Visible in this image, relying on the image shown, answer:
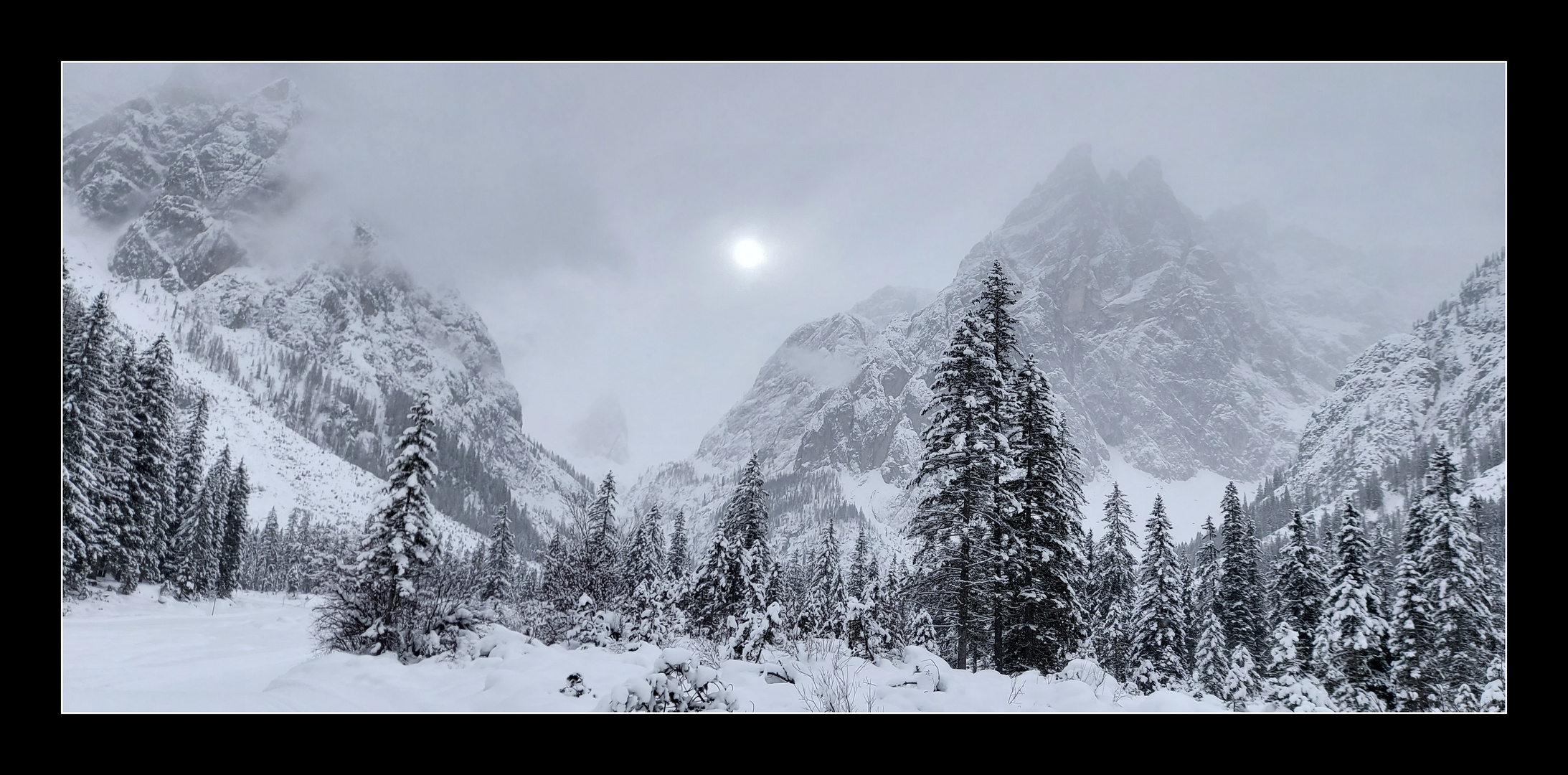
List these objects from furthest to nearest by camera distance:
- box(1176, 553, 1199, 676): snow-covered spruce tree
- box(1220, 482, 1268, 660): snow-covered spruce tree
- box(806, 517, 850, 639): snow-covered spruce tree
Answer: box(1220, 482, 1268, 660): snow-covered spruce tree → box(1176, 553, 1199, 676): snow-covered spruce tree → box(806, 517, 850, 639): snow-covered spruce tree

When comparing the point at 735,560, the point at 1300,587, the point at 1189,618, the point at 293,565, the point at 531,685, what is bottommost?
the point at 293,565

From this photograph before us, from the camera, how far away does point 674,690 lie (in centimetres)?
665

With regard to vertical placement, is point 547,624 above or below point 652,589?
above

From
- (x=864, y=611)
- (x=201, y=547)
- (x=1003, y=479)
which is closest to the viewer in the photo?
(x=864, y=611)

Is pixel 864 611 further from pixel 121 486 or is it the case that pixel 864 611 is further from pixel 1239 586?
pixel 121 486

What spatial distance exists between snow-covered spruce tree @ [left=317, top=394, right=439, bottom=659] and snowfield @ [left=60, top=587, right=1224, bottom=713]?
197 cm

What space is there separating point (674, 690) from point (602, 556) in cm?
1667

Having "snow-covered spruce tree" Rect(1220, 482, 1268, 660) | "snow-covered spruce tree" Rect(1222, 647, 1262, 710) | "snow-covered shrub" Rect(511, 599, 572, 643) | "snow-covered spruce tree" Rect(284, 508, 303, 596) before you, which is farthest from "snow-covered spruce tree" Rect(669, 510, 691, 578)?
"snow-covered spruce tree" Rect(284, 508, 303, 596)

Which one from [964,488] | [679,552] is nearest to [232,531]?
[679,552]

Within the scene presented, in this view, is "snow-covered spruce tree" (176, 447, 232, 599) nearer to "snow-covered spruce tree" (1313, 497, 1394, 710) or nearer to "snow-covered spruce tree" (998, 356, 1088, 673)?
"snow-covered spruce tree" (998, 356, 1088, 673)

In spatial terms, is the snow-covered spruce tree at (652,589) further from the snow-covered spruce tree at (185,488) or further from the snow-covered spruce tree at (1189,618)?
the snow-covered spruce tree at (185,488)

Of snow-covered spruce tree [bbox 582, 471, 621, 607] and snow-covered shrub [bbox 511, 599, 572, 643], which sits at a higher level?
snow-covered spruce tree [bbox 582, 471, 621, 607]

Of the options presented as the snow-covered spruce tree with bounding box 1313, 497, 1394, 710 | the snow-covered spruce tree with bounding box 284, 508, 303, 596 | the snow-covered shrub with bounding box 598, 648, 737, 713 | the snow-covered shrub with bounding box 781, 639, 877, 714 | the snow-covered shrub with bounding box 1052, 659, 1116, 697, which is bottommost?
the snow-covered spruce tree with bounding box 284, 508, 303, 596

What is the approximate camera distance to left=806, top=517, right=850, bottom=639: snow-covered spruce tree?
28.3 m
